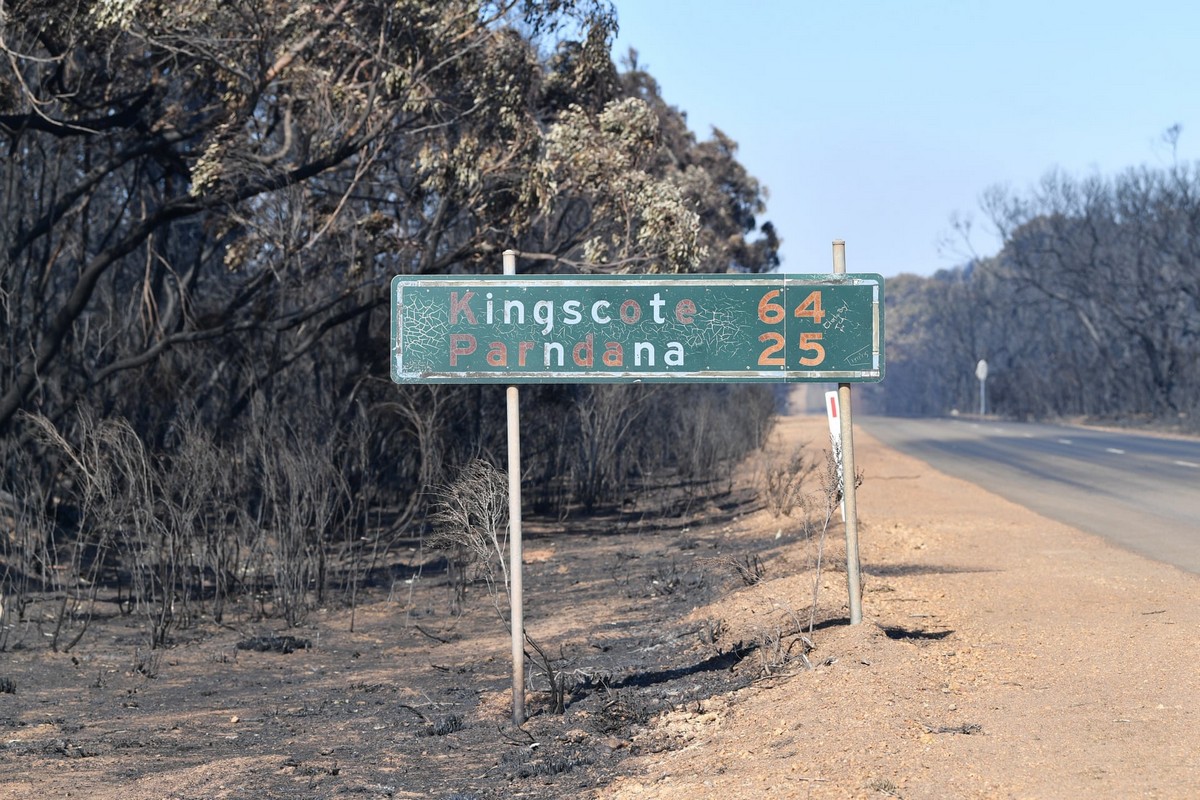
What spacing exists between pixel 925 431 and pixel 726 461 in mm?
20078

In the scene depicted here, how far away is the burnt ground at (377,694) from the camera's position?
700 centimetres

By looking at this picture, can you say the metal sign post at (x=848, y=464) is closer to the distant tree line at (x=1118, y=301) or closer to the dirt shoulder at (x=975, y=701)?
the dirt shoulder at (x=975, y=701)

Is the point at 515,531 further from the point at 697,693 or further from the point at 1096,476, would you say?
the point at 1096,476

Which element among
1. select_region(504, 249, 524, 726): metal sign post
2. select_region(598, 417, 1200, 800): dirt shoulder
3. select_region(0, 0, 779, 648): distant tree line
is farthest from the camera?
select_region(0, 0, 779, 648): distant tree line

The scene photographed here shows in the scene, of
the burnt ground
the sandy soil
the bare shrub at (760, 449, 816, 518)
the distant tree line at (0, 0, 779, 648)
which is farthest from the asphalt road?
the distant tree line at (0, 0, 779, 648)

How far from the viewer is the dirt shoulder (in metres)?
5.52

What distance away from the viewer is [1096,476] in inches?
872

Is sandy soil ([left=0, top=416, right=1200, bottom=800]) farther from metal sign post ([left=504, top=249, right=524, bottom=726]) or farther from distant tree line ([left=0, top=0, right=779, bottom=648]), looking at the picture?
distant tree line ([left=0, top=0, right=779, bottom=648])

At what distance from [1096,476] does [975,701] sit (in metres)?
16.6

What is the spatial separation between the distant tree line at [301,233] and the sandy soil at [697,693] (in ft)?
8.15

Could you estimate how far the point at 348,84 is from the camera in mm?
17359

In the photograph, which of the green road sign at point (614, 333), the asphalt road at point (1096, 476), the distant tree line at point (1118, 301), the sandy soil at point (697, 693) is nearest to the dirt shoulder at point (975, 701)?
the sandy soil at point (697, 693)

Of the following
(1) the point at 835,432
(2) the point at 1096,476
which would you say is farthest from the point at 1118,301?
(1) the point at 835,432

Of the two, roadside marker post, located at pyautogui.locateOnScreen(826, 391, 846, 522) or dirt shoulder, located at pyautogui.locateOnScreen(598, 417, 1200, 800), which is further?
roadside marker post, located at pyautogui.locateOnScreen(826, 391, 846, 522)
